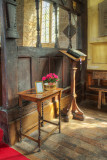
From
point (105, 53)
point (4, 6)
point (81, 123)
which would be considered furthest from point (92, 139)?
point (105, 53)

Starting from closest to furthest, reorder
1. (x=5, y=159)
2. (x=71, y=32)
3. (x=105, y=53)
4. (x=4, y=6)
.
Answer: (x=5, y=159)
(x=4, y=6)
(x=71, y=32)
(x=105, y=53)

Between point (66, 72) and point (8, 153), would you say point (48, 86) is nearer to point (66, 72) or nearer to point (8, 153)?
point (8, 153)

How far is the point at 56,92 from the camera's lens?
8.68 feet

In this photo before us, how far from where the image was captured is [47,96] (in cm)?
236

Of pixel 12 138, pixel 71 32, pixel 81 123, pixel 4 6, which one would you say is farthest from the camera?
pixel 71 32

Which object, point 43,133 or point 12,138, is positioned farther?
point 43,133

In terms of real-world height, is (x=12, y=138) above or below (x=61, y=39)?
below

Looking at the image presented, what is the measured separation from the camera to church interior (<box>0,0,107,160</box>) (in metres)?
2.29

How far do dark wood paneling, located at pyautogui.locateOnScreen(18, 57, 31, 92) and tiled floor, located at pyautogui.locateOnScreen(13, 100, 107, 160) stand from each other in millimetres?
886

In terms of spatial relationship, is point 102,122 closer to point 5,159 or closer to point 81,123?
point 81,123

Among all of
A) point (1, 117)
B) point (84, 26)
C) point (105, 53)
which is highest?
point (84, 26)

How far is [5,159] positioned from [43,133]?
0.87m

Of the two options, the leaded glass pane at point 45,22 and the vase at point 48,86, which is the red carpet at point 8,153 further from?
the leaded glass pane at point 45,22

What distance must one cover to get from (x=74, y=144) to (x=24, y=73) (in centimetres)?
145
